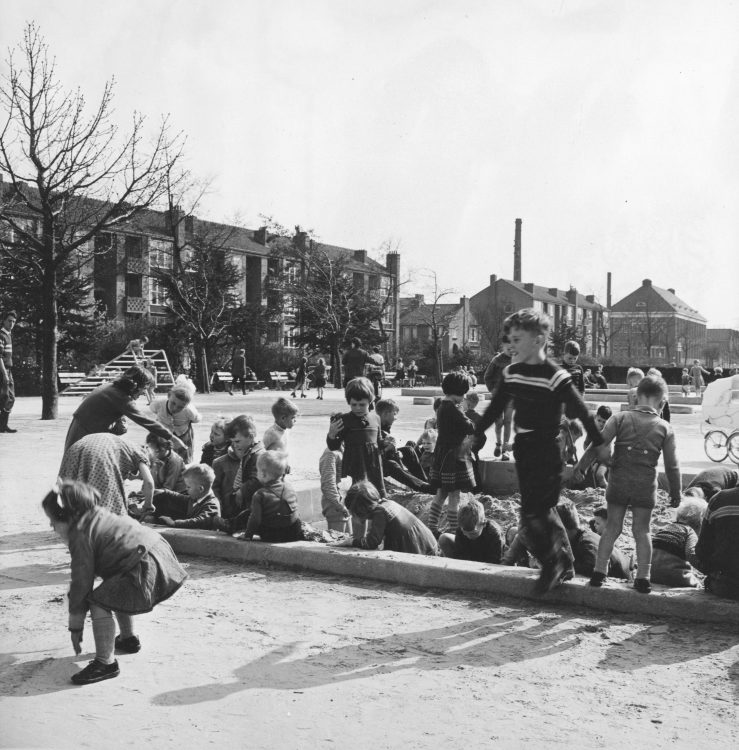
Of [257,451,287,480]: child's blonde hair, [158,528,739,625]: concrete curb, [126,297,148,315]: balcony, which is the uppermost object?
[126,297,148,315]: balcony

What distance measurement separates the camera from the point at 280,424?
25.6 ft

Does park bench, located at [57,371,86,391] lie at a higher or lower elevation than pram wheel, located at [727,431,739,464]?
higher

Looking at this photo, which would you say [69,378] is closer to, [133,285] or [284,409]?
[284,409]

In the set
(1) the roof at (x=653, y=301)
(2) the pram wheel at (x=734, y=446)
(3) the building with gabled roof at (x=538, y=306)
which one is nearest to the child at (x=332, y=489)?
(2) the pram wheel at (x=734, y=446)

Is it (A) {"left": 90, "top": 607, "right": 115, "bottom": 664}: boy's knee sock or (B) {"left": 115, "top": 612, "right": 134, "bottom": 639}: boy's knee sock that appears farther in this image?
(B) {"left": 115, "top": 612, "right": 134, "bottom": 639}: boy's knee sock

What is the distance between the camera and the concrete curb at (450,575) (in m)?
5.34

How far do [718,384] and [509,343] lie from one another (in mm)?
11933

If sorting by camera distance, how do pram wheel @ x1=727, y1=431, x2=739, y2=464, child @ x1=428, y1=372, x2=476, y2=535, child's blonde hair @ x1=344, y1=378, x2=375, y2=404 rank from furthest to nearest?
pram wheel @ x1=727, y1=431, x2=739, y2=464, child @ x1=428, y1=372, x2=476, y2=535, child's blonde hair @ x1=344, y1=378, x2=375, y2=404

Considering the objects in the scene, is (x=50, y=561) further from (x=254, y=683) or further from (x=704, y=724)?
(x=704, y=724)

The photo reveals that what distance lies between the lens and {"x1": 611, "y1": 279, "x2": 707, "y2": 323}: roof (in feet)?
371

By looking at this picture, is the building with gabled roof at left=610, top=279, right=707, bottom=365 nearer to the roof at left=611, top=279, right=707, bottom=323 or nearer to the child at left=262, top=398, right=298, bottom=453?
the roof at left=611, top=279, right=707, bottom=323

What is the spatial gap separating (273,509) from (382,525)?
877mm

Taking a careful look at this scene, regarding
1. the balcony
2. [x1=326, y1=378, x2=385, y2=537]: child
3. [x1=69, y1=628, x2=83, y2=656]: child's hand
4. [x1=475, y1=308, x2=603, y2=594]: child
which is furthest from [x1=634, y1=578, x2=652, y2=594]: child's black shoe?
the balcony

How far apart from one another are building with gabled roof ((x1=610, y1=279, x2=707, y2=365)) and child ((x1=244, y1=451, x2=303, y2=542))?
74930 mm
